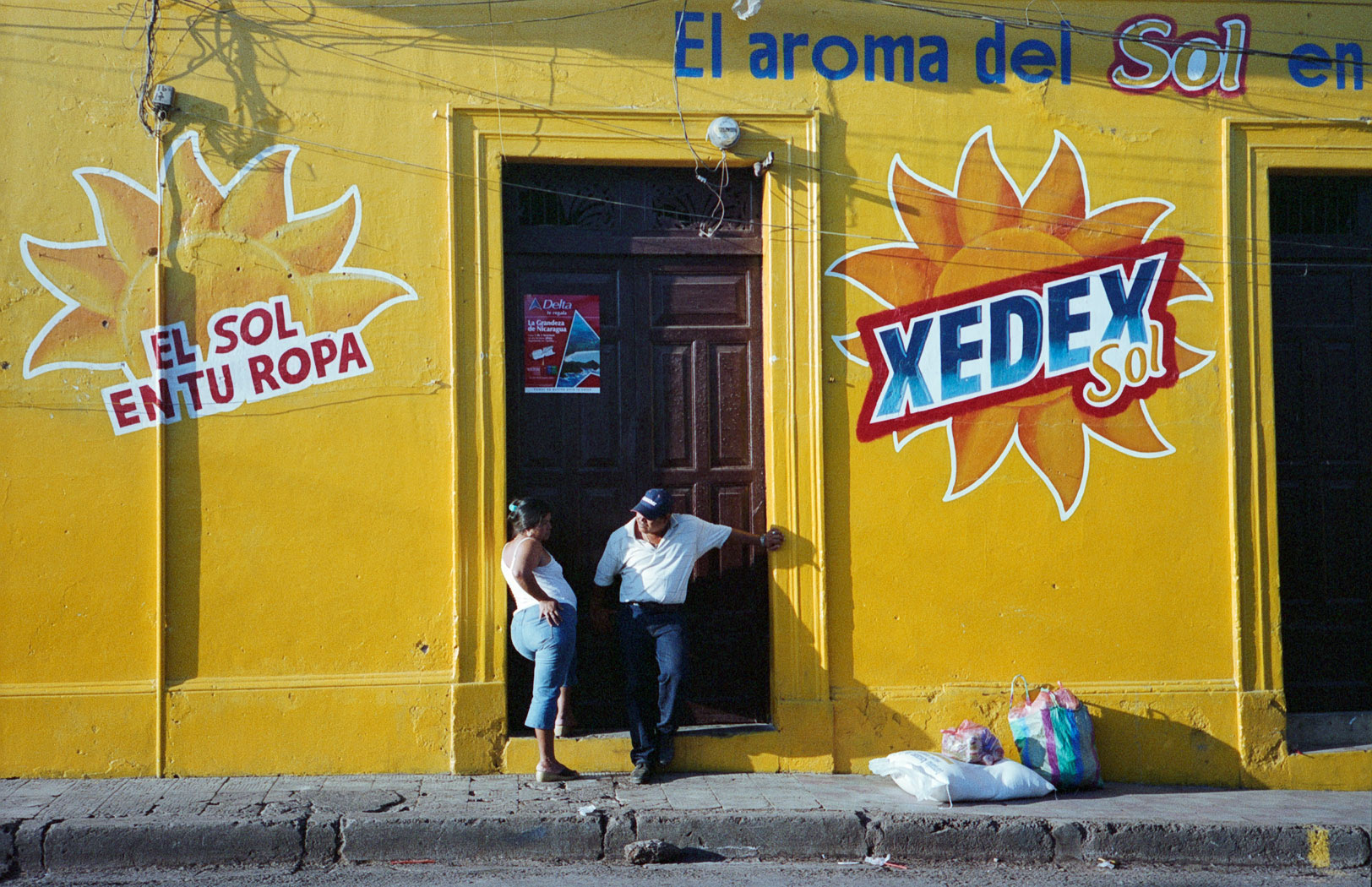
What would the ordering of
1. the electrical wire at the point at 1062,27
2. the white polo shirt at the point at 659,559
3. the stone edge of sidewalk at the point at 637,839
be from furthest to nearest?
the electrical wire at the point at 1062,27 < the white polo shirt at the point at 659,559 < the stone edge of sidewalk at the point at 637,839

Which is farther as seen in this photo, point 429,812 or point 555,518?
point 555,518

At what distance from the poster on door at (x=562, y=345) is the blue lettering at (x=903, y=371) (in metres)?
1.59

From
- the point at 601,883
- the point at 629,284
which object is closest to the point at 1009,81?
the point at 629,284

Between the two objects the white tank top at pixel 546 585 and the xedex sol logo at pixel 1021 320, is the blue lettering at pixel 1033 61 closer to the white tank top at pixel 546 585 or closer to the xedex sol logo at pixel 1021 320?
the xedex sol logo at pixel 1021 320

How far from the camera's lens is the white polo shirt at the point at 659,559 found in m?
6.18

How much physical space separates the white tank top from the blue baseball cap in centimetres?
54

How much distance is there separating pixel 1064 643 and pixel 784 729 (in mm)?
1642

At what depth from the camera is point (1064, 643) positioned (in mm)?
6590

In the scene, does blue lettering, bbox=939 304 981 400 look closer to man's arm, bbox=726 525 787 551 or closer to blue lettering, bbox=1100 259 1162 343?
blue lettering, bbox=1100 259 1162 343

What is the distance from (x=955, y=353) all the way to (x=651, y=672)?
2.42m

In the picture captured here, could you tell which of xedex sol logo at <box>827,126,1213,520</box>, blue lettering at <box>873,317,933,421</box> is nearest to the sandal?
xedex sol logo at <box>827,126,1213,520</box>

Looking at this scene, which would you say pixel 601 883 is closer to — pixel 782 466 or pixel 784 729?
pixel 784 729

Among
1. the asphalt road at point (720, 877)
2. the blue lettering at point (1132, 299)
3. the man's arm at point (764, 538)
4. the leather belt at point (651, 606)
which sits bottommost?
the asphalt road at point (720, 877)

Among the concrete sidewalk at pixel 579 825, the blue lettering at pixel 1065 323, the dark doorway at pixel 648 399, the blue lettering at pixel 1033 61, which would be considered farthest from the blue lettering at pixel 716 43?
the concrete sidewalk at pixel 579 825
